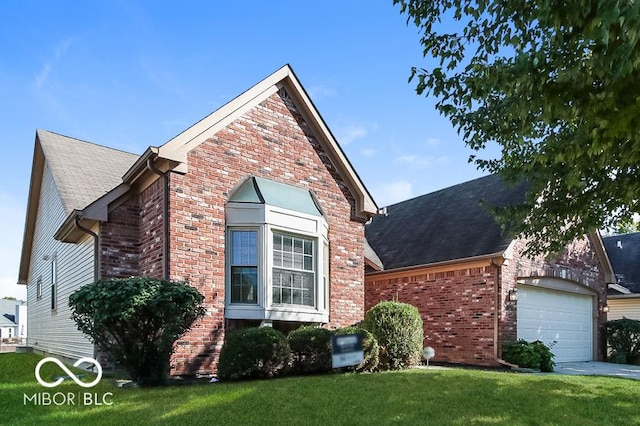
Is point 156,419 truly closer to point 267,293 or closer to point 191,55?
point 267,293

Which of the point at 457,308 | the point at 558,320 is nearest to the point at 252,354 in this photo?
the point at 457,308

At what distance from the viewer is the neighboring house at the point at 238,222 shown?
10.1m

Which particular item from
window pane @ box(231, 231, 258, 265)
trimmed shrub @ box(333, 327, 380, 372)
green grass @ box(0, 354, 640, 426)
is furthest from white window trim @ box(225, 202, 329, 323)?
green grass @ box(0, 354, 640, 426)

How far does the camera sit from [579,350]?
1678cm

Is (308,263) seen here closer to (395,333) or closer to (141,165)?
(395,333)

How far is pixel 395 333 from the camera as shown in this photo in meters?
11.1

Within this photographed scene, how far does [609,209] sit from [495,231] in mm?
5696

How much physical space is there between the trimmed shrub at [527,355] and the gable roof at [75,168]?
462 inches

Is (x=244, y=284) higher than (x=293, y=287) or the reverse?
higher

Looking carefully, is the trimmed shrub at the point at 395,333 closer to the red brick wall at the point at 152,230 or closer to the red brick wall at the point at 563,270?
the red brick wall at the point at 563,270

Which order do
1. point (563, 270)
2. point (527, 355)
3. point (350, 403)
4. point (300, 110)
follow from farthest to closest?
point (563, 270)
point (527, 355)
point (300, 110)
point (350, 403)

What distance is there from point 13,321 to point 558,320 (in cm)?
5702

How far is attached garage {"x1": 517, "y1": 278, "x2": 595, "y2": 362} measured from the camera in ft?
49.1

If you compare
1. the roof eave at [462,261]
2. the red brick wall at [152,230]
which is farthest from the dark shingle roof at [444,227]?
the red brick wall at [152,230]
